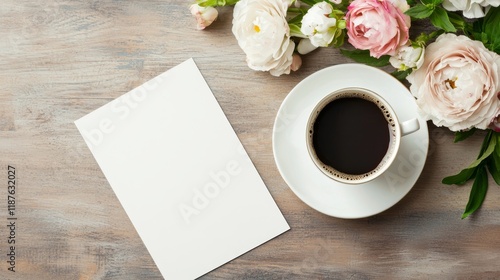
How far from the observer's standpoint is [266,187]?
0.97m

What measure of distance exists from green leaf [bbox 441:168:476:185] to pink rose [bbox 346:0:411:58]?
0.22 m

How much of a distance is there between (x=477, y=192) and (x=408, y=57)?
250mm

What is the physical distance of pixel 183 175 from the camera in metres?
0.99

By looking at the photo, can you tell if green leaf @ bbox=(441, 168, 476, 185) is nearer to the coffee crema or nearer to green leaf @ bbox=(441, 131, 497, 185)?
green leaf @ bbox=(441, 131, 497, 185)

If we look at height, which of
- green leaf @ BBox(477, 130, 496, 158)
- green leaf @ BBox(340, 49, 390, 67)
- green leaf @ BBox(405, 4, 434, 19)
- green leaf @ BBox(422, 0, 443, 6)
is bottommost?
green leaf @ BBox(477, 130, 496, 158)

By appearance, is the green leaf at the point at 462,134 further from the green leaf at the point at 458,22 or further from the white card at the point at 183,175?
the white card at the point at 183,175

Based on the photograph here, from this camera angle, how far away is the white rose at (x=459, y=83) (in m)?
0.84

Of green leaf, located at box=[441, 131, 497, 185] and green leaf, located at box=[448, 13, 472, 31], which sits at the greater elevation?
green leaf, located at box=[448, 13, 472, 31]

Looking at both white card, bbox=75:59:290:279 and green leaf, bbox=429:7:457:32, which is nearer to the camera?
green leaf, bbox=429:7:457:32

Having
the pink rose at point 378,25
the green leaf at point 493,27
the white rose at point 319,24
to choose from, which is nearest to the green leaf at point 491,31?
the green leaf at point 493,27

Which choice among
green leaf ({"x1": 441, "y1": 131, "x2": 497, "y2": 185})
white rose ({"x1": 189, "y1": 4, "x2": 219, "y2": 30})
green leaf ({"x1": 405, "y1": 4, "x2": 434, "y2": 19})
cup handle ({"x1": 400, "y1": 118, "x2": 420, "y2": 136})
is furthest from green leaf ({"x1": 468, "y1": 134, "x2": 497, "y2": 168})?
white rose ({"x1": 189, "y1": 4, "x2": 219, "y2": 30})

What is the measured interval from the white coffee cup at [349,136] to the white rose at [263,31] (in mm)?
108

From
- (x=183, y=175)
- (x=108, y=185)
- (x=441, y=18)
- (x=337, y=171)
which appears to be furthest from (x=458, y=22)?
(x=108, y=185)

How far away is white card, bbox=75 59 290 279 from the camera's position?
98cm
